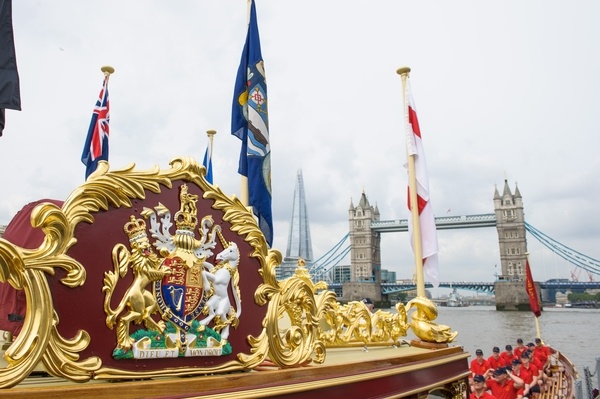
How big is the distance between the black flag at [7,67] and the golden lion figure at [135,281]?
1373 millimetres

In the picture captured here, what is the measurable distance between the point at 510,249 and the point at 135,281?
241 ft

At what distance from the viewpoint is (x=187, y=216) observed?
2396 millimetres

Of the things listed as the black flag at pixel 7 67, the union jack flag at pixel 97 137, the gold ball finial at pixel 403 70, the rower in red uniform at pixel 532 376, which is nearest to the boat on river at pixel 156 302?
the black flag at pixel 7 67

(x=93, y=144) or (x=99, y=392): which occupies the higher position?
(x=93, y=144)

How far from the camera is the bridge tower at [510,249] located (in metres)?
57.5

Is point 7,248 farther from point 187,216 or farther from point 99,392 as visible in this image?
point 187,216

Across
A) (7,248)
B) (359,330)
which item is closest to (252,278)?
(7,248)

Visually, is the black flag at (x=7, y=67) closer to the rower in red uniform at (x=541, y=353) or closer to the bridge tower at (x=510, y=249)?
the rower in red uniform at (x=541, y=353)

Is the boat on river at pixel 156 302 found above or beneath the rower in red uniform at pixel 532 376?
above

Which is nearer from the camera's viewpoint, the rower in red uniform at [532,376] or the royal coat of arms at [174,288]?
the royal coat of arms at [174,288]

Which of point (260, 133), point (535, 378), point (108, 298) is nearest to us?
point (108, 298)

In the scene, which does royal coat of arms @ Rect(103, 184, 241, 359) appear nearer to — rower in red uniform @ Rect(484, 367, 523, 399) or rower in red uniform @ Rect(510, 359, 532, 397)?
rower in red uniform @ Rect(484, 367, 523, 399)

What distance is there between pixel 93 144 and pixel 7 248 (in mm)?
5786

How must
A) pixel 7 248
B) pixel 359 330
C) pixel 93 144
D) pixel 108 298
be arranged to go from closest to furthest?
pixel 7 248 < pixel 108 298 < pixel 359 330 < pixel 93 144
